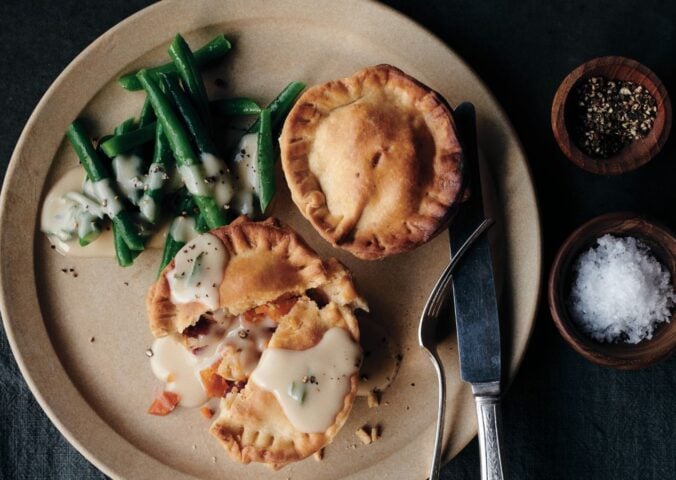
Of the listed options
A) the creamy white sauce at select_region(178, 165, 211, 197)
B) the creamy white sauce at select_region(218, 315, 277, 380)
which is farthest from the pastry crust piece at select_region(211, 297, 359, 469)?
the creamy white sauce at select_region(178, 165, 211, 197)

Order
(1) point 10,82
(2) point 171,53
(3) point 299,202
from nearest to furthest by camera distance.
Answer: (3) point 299,202 < (2) point 171,53 < (1) point 10,82

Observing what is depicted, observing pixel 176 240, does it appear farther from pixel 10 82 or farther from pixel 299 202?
A: pixel 10 82

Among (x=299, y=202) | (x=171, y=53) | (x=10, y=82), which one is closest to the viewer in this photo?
(x=299, y=202)

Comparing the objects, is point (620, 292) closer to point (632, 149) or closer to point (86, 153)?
point (632, 149)

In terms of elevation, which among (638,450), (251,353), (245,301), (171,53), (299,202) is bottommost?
(638,450)

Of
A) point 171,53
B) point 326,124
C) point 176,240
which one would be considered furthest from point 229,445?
point 171,53

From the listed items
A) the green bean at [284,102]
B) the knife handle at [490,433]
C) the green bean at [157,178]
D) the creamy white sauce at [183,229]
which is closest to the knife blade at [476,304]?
the knife handle at [490,433]

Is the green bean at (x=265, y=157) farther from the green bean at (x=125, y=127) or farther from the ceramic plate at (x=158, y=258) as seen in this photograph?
the green bean at (x=125, y=127)
